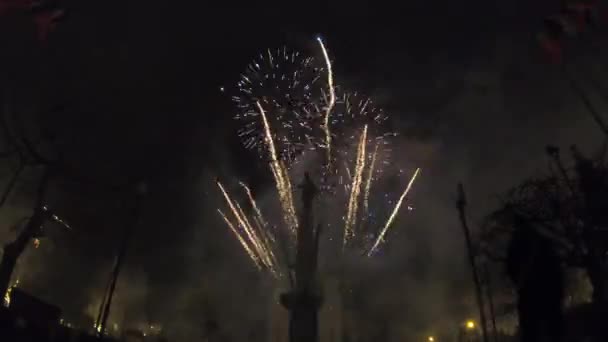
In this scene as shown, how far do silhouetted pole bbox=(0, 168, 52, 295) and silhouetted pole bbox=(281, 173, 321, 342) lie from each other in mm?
26944

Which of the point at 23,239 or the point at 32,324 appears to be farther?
the point at 23,239

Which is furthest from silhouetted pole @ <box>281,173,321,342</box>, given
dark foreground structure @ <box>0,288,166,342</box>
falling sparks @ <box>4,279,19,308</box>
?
falling sparks @ <box>4,279,19,308</box>

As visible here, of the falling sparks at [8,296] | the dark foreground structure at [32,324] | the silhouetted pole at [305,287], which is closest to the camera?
the dark foreground structure at [32,324]

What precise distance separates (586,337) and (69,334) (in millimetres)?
31783

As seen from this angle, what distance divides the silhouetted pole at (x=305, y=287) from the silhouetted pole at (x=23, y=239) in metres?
26.9

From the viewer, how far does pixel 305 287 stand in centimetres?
5306

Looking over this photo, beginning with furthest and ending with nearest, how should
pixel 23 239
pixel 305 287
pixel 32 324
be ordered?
pixel 305 287
pixel 23 239
pixel 32 324

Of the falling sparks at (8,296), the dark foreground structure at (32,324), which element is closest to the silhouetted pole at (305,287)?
the dark foreground structure at (32,324)

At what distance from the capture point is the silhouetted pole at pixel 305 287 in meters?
50.7

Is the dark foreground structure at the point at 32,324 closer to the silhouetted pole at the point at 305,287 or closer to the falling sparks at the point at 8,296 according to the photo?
the falling sparks at the point at 8,296

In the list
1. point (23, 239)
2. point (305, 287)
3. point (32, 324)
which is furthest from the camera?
point (305, 287)

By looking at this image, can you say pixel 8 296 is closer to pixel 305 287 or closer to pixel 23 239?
pixel 23 239

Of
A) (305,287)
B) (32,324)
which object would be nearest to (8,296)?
(32,324)

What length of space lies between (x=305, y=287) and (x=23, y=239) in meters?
28.8
